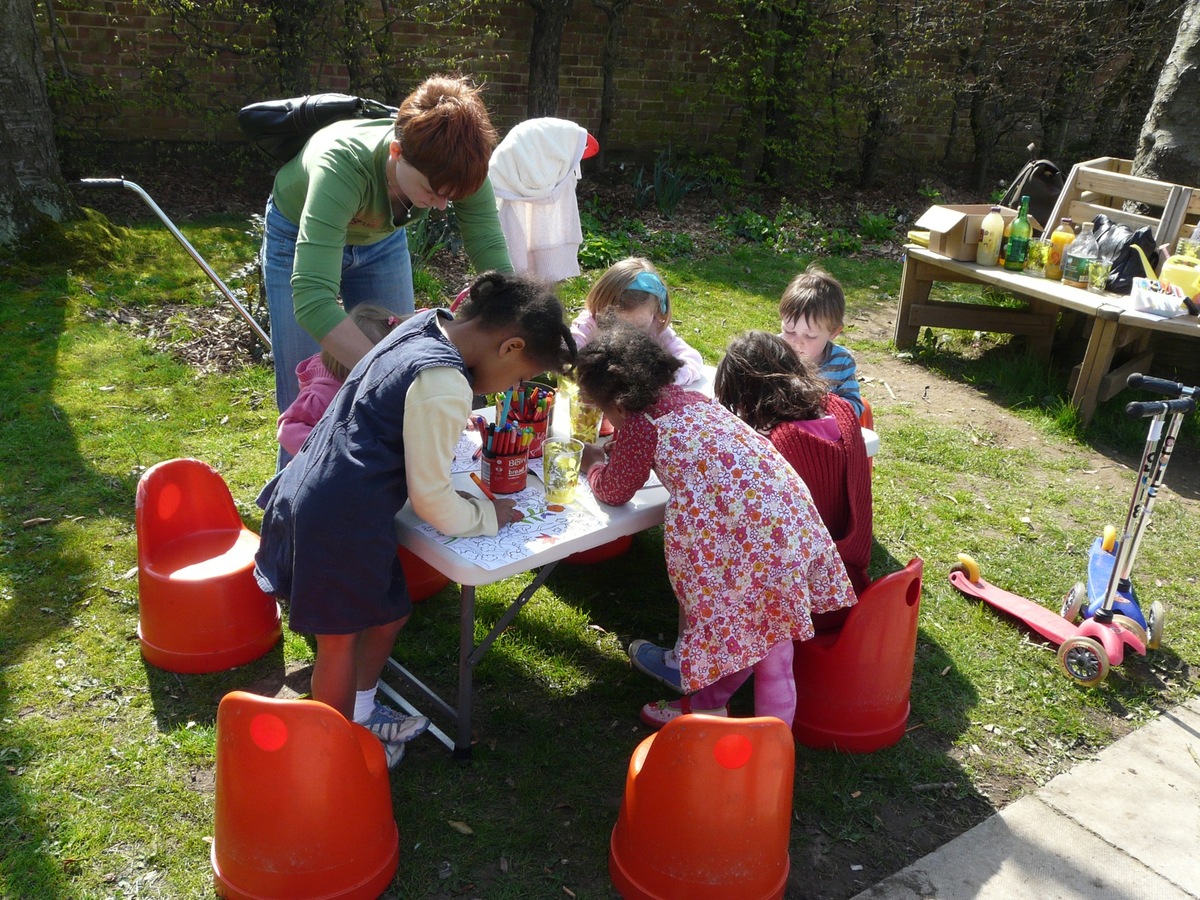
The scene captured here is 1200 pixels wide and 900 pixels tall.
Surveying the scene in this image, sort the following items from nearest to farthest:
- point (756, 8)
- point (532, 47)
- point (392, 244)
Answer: point (392, 244) → point (532, 47) → point (756, 8)

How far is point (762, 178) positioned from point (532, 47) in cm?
284

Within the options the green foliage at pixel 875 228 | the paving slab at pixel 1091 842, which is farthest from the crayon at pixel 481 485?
the green foliage at pixel 875 228

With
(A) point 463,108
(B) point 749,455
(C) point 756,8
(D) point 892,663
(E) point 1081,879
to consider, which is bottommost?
(E) point 1081,879

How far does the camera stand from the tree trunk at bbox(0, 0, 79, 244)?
5.86 m

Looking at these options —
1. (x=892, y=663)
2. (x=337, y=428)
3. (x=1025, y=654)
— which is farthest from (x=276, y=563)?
(x=1025, y=654)

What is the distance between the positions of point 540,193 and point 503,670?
7.88ft

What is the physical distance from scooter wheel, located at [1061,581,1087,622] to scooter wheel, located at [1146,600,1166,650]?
0.77ft

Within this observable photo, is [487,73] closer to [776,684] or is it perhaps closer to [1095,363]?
[1095,363]

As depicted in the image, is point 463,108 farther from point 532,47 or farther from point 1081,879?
point 532,47

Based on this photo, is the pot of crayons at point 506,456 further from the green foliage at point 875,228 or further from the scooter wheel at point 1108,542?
the green foliage at point 875,228

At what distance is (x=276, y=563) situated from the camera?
2518 millimetres

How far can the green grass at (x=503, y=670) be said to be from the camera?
2564 millimetres

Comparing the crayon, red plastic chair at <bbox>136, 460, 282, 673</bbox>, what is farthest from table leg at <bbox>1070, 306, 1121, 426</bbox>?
red plastic chair at <bbox>136, 460, 282, 673</bbox>

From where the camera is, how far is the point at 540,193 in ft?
15.1
